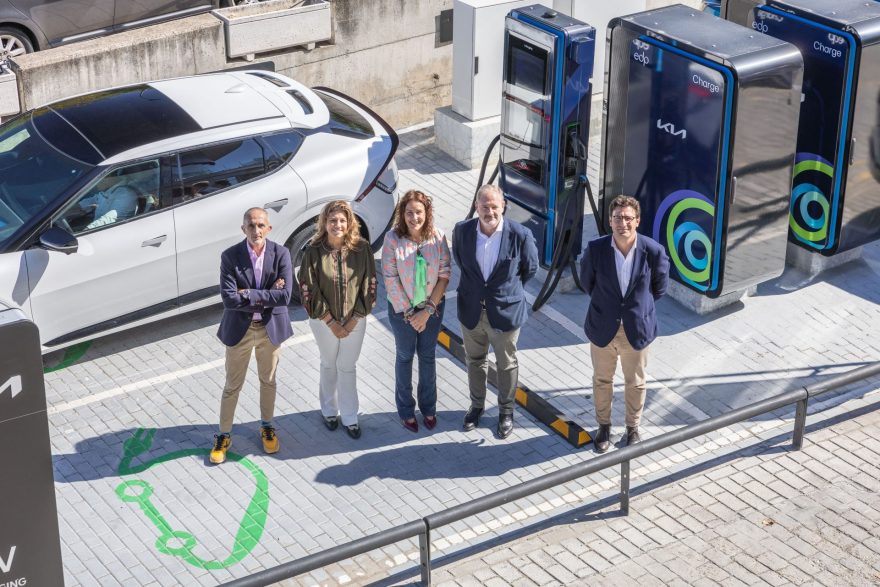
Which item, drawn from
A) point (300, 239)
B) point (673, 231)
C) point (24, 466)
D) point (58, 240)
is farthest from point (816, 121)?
point (24, 466)

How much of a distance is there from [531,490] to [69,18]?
7868 millimetres

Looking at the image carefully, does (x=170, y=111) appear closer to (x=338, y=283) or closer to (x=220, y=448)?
(x=338, y=283)

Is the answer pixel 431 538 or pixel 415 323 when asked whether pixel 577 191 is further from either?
pixel 431 538

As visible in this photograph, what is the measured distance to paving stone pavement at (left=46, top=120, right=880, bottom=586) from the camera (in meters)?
8.22

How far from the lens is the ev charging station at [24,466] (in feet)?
16.6

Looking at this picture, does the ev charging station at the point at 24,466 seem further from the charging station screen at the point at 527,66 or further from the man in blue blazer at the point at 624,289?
the charging station screen at the point at 527,66

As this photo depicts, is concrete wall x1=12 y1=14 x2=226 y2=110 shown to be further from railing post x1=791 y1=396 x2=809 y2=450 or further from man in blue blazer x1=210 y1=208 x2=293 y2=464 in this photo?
railing post x1=791 y1=396 x2=809 y2=450

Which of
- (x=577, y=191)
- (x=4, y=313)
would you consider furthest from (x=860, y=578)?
(x=4, y=313)

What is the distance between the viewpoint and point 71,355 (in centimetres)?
1013

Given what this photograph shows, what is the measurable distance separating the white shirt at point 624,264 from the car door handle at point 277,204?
9.29 ft

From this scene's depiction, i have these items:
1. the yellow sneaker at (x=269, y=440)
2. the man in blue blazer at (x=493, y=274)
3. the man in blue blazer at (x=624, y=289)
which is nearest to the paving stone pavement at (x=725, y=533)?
the man in blue blazer at (x=624, y=289)

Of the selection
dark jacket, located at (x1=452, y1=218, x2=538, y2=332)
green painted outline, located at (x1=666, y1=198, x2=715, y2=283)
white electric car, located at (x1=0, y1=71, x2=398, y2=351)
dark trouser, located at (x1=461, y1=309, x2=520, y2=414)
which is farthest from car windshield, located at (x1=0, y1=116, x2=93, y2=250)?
green painted outline, located at (x1=666, y1=198, x2=715, y2=283)

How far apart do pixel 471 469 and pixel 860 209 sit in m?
4.38

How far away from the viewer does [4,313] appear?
5055 millimetres
